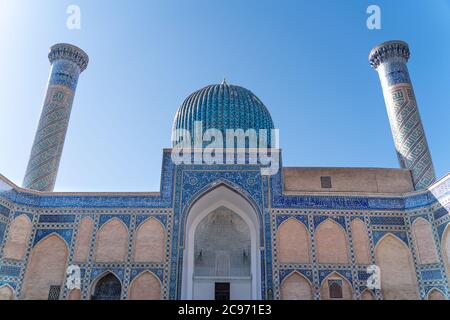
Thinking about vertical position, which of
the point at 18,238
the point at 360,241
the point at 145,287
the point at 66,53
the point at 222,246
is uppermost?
the point at 66,53

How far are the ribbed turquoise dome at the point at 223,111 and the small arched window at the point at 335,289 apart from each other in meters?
4.79

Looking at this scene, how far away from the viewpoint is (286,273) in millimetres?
7855

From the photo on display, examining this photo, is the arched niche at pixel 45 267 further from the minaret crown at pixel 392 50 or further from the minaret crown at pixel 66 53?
the minaret crown at pixel 392 50

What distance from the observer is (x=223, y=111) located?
436 inches

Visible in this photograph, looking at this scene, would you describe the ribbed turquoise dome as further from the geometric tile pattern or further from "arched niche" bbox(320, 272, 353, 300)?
"arched niche" bbox(320, 272, 353, 300)

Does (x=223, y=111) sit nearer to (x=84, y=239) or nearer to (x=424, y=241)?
(x=84, y=239)

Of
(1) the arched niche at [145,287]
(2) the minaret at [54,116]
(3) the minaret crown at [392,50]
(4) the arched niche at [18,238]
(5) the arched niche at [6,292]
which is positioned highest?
(3) the minaret crown at [392,50]

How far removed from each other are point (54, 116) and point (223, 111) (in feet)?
15.8

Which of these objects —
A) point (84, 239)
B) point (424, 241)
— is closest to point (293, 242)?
point (424, 241)

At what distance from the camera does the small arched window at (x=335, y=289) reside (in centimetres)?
773

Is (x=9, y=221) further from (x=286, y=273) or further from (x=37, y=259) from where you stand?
(x=286, y=273)

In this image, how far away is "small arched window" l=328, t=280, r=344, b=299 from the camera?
773 cm

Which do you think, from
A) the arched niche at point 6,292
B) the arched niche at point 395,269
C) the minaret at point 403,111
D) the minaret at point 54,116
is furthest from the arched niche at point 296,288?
the minaret at point 54,116

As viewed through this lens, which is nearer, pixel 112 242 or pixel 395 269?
pixel 395 269
